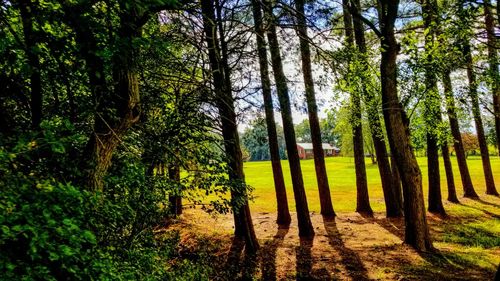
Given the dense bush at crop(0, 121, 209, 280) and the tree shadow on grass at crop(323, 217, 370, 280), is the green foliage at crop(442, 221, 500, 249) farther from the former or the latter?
the dense bush at crop(0, 121, 209, 280)

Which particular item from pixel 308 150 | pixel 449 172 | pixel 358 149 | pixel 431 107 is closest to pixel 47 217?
pixel 431 107

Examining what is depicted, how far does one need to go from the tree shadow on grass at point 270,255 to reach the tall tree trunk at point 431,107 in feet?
23.0

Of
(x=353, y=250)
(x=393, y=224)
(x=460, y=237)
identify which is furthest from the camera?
(x=393, y=224)

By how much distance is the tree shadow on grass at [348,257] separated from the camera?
7996mm

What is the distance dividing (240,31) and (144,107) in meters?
4.22

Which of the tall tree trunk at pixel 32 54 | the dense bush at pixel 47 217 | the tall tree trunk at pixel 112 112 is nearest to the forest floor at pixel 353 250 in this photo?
the tall tree trunk at pixel 112 112

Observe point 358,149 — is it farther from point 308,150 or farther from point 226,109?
point 308,150

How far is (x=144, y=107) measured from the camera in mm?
5707

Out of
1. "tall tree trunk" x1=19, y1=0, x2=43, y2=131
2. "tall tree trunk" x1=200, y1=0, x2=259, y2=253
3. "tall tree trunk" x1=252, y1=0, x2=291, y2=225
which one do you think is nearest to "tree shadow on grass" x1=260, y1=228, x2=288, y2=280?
"tall tree trunk" x1=200, y1=0, x2=259, y2=253

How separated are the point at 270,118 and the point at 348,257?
5.51 metres

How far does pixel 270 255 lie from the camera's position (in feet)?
32.1

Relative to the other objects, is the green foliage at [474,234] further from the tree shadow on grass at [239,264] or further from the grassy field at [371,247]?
the tree shadow on grass at [239,264]

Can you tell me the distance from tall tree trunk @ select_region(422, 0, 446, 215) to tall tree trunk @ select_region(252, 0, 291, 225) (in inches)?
171

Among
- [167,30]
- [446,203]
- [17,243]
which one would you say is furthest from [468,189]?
[17,243]
